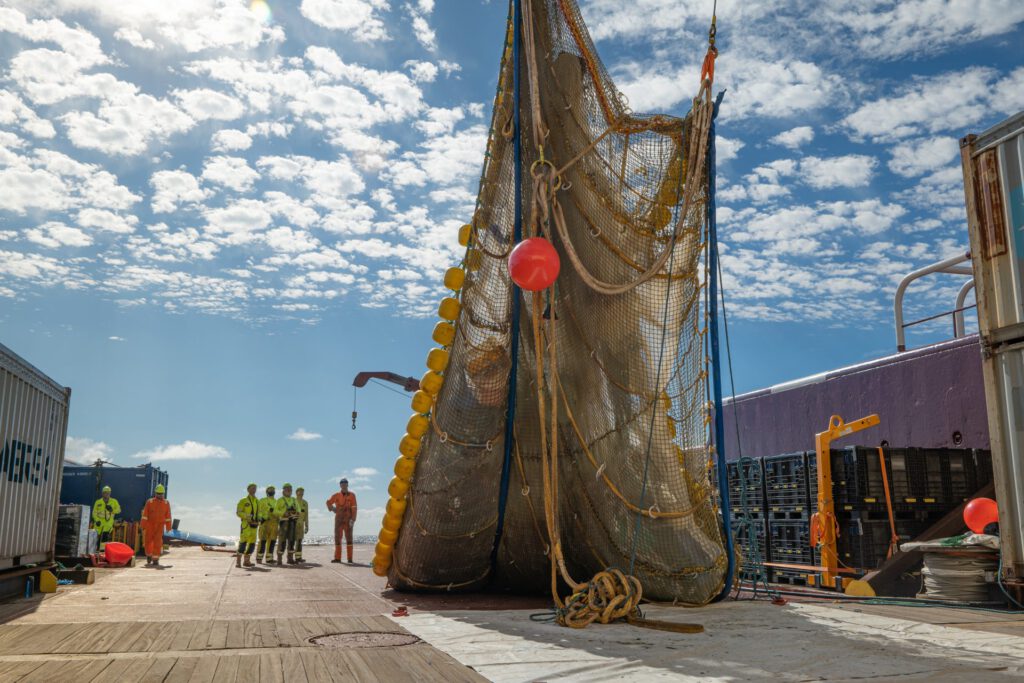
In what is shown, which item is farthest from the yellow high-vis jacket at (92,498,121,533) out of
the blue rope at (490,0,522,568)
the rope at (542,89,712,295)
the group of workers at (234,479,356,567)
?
the rope at (542,89,712,295)

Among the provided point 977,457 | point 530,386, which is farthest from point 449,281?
point 977,457

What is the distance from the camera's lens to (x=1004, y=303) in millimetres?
9812

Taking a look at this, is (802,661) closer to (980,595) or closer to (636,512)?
(636,512)

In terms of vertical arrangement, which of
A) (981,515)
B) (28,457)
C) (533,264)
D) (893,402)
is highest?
(533,264)

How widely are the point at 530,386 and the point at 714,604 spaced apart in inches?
125

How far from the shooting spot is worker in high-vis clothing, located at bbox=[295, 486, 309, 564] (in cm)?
1820

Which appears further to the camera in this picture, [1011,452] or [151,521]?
[151,521]

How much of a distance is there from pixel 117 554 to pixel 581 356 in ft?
41.5

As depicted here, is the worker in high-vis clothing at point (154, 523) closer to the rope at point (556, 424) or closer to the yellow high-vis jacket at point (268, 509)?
the yellow high-vis jacket at point (268, 509)

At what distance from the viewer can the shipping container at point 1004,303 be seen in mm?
9555

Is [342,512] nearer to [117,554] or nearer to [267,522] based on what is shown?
[267,522]

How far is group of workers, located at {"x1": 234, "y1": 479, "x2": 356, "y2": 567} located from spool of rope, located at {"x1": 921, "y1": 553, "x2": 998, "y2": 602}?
42.0ft

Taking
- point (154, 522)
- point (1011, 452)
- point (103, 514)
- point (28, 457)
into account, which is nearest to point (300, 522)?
point (154, 522)

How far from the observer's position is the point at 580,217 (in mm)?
8969
